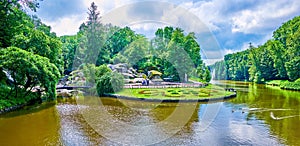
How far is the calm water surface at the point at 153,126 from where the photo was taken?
12.2 m

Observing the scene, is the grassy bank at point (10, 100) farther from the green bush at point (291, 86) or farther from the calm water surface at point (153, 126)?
the green bush at point (291, 86)

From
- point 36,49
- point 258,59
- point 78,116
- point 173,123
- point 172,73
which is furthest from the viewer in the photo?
point 258,59

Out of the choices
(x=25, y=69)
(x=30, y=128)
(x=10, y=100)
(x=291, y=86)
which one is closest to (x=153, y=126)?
(x=30, y=128)

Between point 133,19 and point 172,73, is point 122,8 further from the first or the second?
point 172,73

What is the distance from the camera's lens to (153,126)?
1511 cm

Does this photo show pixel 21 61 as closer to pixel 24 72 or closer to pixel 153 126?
pixel 24 72

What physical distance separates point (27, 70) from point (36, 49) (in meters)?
6.68

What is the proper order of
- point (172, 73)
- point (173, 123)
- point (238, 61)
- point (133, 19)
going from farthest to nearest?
1. point (238, 61)
2. point (172, 73)
3. point (133, 19)
4. point (173, 123)

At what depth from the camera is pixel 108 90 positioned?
101 feet

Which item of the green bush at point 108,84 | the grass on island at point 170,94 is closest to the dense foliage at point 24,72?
the green bush at point 108,84

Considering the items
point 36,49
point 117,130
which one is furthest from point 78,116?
point 36,49

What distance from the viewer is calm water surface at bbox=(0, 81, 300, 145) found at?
40.0ft

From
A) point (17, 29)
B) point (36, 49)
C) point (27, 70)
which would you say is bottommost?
point (27, 70)

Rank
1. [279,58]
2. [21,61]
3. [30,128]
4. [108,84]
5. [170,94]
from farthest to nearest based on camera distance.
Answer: [279,58] < [108,84] < [170,94] < [21,61] < [30,128]
